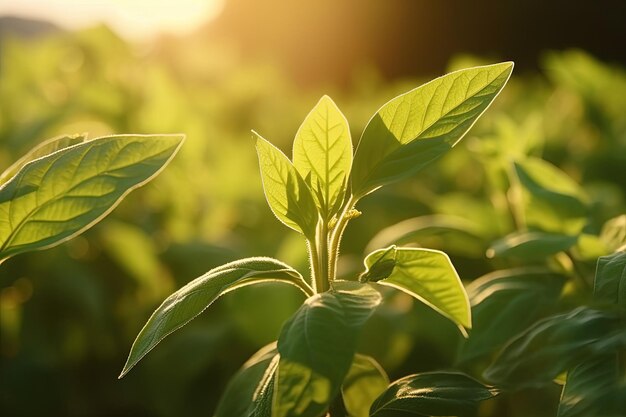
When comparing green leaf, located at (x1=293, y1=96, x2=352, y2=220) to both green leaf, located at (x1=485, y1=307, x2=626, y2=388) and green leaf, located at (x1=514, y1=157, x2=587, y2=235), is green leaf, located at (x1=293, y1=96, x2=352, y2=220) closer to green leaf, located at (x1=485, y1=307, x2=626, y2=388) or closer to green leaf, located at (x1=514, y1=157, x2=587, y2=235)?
green leaf, located at (x1=485, y1=307, x2=626, y2=388)

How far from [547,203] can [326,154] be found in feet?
1.42

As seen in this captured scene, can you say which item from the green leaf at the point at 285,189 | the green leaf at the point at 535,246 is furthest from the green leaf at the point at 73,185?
the green leaf at the point at 535,246

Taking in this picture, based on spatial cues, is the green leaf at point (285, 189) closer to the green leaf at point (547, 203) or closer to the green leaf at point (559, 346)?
the green leaf at point (559, 346)

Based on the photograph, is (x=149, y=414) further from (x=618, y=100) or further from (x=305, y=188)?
(x=618, y=100)

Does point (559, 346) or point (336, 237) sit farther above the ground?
point (336, 237)

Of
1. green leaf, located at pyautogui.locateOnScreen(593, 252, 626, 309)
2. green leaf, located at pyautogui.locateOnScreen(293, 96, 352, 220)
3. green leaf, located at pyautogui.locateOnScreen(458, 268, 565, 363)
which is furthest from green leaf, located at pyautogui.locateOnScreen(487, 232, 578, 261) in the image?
green leaf, located at pyautogui.locateOnScreen(293, 96, 352, 220)

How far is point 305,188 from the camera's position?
0.75 m

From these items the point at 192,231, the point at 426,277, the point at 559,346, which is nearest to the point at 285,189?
the point at 426,277

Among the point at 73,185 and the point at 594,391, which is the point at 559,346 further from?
the point at 73,185

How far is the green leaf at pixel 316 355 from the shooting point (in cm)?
56

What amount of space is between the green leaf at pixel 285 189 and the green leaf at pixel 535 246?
310 millimetres

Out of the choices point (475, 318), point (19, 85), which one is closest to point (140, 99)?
point (19, 85)

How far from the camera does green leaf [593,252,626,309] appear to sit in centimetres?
69

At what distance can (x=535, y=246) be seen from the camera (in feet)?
3.02
